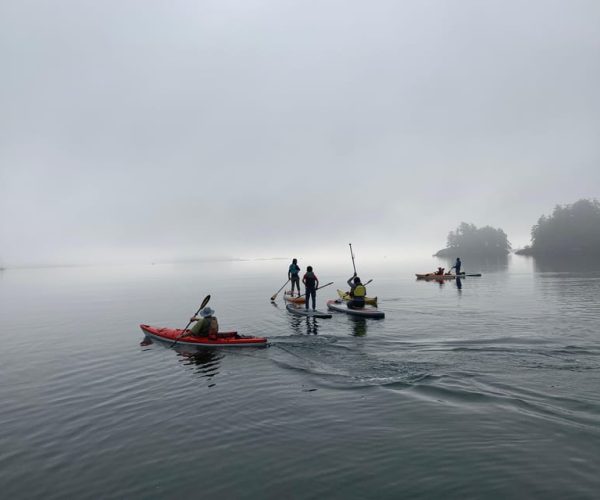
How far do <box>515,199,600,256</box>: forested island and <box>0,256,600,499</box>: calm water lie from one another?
174 metres

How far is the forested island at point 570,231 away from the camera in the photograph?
160 m

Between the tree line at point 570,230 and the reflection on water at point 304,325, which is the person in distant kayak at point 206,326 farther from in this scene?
the tree line at point 570,230

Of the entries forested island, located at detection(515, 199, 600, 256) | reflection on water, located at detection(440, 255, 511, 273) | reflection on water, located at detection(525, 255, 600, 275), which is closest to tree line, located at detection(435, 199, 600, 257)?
forested island, located at detection(515, 199, 600, 256)

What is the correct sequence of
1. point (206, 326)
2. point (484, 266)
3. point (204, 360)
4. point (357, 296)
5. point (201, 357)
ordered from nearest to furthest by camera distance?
point (204, 360), point (201, 357), point (206, 326), point (357, 296), point (484, 266)

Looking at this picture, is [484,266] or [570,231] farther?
[570,231]

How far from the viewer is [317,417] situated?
1044 centimetres

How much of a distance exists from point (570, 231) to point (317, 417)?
193 m

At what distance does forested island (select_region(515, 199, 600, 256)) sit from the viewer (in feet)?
524

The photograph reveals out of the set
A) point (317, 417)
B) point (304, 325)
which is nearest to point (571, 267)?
point (304, 325)

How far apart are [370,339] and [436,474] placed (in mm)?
12007

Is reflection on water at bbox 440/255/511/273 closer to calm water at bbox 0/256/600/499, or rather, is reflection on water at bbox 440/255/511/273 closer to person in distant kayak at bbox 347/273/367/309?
person in distant kayak at bbox 347/273/367/309

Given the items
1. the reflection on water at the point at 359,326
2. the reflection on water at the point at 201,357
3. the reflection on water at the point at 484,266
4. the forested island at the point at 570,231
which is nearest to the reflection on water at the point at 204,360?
the reflection on water at the point at 201,357

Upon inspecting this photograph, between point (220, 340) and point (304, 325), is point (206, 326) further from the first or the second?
point (304, 325)

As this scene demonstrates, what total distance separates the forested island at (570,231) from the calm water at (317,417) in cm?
17351
